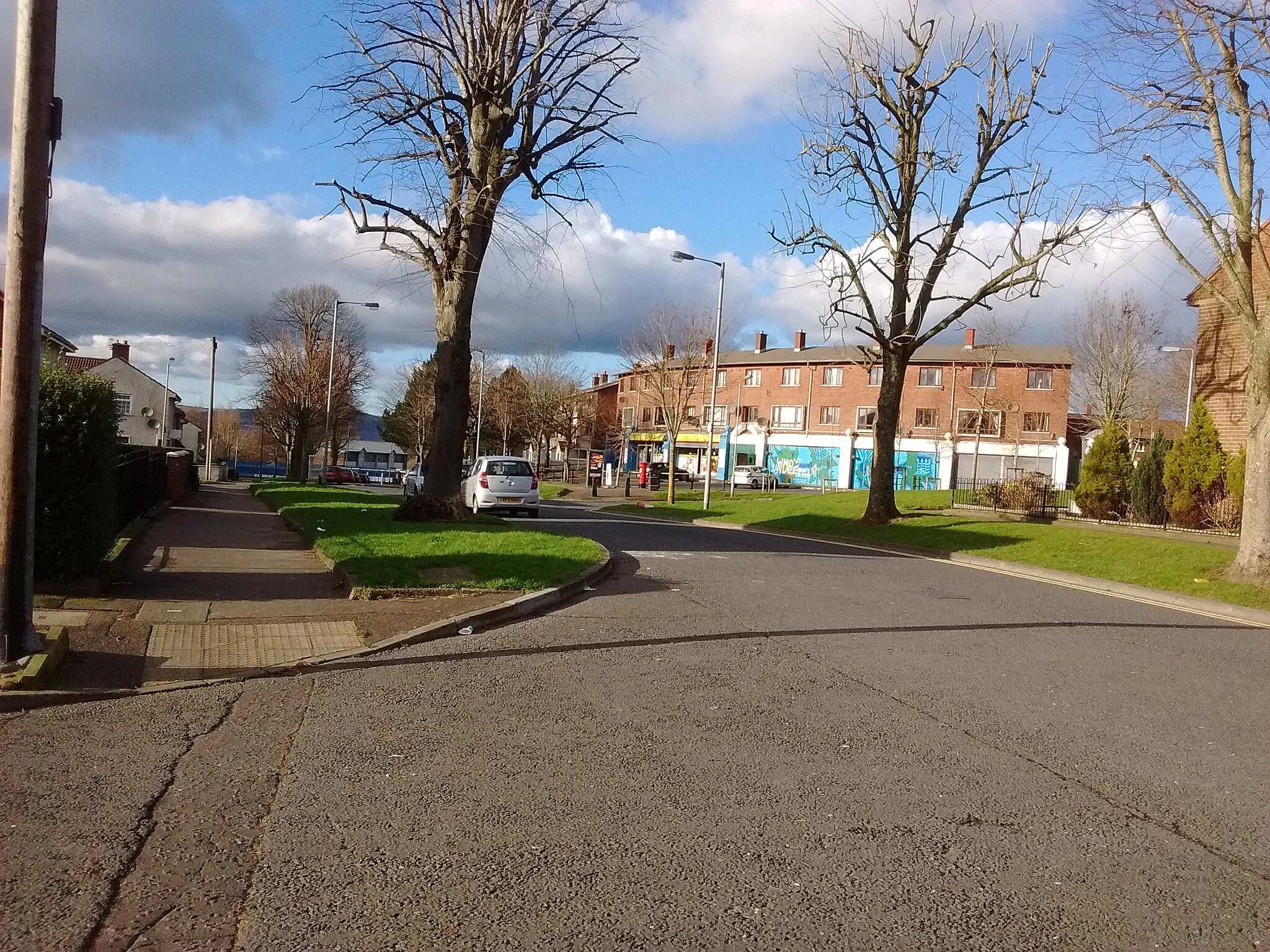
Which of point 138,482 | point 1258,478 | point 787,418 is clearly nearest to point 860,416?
point 787,418

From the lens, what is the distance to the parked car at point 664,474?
181 feet

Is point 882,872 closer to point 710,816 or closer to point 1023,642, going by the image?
point 710,816

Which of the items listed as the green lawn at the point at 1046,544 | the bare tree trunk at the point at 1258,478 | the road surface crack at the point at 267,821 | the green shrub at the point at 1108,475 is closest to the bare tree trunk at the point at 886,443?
the green lawn at the point at 1046,544

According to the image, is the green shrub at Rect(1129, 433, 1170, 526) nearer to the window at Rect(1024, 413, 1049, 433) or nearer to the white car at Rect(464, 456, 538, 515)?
the white car at Rect(464, 456, 538, 515)

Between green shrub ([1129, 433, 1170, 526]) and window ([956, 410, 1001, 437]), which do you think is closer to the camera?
green shrub ([1129, 433, 1170, 526])

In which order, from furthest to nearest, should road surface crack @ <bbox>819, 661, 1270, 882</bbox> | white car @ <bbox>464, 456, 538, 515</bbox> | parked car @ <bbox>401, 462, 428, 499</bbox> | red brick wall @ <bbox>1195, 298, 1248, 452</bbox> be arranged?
1. parked car @ <bbox>401, 462, 428, 499</bbox>
2. white car @ <bbox>464, 456, 538, 515</bbox>
3. red brick wall @ <bbox>1195, 298, 1248, 452</bbox>
4. road surface crack @ <bbox>819, 661, 1270, 882</bbox>

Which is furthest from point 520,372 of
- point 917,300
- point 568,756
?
point 568,756

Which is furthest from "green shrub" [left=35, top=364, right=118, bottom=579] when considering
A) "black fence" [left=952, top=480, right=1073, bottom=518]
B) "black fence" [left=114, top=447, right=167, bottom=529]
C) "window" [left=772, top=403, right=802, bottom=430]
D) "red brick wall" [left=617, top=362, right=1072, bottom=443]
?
"window" [left=772, top=403, right=802, bottom=430]

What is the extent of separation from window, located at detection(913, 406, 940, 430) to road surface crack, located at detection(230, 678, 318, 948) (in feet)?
206

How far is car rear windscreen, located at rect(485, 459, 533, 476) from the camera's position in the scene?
27719mm

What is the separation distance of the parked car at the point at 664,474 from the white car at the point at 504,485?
26.8 m

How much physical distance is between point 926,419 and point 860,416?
4.28 m

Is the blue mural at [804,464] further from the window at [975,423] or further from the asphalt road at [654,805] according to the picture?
the asphalt road at [654,805]

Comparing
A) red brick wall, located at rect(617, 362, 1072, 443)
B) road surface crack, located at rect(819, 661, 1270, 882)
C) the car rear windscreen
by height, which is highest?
red brick wall, located at rect(617, 362, 1072, 443)
